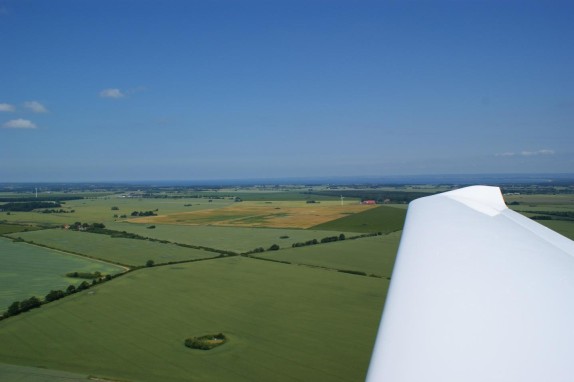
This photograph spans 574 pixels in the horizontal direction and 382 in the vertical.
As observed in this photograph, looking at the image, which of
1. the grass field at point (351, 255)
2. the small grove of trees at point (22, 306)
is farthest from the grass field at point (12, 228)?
the small grove of trees at point (22, 306)

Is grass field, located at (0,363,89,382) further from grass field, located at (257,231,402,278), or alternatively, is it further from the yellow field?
the yellow field

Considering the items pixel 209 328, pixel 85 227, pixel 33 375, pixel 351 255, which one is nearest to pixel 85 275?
pixel 209 328

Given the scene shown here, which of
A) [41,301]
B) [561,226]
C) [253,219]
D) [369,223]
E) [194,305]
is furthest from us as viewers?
[253,219]

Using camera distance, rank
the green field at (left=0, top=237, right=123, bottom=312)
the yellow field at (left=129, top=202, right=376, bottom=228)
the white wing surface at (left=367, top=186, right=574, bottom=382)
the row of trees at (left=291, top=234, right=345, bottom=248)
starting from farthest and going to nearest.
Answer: the yellow field at (left=129, top=202, right=376, bottom=228), the row of trees at (left=291, top=234, right=345, bottom=248), the green field at (left=0, top=237, right=123, bottom=312), the white wing surface at (left=367, top=186, right=574, bottom=382)

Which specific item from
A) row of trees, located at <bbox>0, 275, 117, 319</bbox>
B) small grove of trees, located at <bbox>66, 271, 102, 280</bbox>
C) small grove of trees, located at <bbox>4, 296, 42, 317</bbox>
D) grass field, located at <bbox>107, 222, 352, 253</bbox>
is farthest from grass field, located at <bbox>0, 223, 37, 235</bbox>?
small grove of trees, located at <bbox>4, 296, 42, 317</bbox>

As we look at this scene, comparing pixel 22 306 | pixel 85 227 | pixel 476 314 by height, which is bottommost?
pixel 22 306

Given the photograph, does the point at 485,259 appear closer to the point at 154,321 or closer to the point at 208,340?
the point at 208,340

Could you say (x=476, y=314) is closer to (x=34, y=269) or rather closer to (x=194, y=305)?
(x=194, y=305)
